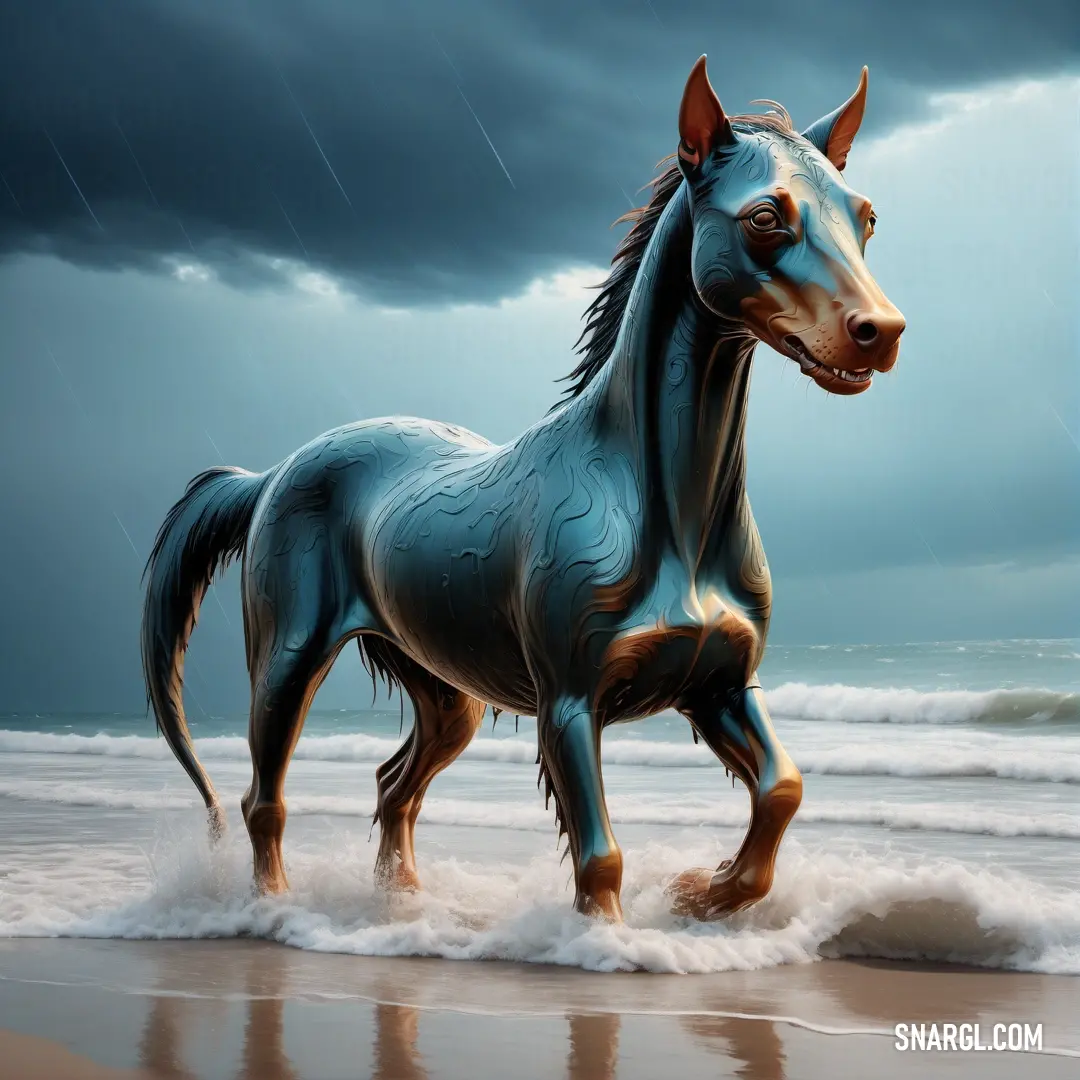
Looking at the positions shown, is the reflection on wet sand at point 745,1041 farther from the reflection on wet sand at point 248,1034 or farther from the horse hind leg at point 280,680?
the horse hind leg at point 280,680

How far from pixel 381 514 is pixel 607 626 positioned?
1.17 m

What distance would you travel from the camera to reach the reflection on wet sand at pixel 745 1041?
263 centimetres

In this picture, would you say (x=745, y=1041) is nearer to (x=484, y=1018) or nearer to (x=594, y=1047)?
(x=594, y=1047)

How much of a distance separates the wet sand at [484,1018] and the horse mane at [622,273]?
175 centimetres

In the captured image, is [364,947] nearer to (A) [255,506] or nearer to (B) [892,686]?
(A) [255,506]

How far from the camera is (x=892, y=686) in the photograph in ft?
65.4

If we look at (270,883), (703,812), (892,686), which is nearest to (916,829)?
(703,812)

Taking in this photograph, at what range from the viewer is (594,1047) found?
2.80 meters

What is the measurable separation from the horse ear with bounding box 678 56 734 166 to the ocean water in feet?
6.66

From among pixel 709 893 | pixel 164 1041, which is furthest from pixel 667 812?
pixel 164 1041

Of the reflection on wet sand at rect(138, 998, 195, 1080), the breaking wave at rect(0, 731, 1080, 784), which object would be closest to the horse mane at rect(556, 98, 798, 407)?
the reflection on wet sand at rect(138, 998, 195, 1080)

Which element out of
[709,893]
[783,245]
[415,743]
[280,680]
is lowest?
[709,893]

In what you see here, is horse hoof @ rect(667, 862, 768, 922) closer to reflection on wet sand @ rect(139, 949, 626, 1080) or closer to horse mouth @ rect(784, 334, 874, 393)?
reflection on wet sand @ rect(139, 949, 626, 1080)

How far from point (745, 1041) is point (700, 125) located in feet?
7.26
